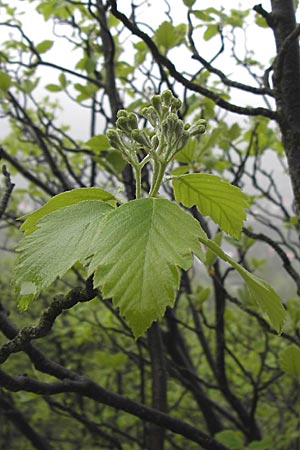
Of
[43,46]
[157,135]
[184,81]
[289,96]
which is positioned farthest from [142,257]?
[43,46]

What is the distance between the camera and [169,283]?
1.69ft

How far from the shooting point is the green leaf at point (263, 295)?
62cm

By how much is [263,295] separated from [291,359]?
1.86ft

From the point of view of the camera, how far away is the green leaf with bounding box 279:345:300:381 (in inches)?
43.2

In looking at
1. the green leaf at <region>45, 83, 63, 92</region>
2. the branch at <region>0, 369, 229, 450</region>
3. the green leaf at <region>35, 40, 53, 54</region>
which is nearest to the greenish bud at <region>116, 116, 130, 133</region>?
the branch at <region>0, 369, 229, 450</region>

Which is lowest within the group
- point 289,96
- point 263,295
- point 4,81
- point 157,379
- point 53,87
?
point 157,379

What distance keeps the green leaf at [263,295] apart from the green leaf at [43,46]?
1914 millimetres

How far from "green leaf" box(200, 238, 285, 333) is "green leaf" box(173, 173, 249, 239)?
139 millimetres

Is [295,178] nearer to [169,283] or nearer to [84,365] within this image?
[169,283]

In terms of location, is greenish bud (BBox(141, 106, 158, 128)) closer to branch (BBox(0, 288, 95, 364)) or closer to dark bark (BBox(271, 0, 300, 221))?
branch (BBox(0, 288, 95, 364))

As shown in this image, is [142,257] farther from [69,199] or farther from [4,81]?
[4,81]

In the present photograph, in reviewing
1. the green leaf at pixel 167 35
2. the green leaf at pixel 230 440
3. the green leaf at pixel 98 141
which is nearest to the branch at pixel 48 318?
the green leaf at pixel 98 141

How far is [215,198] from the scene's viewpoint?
2.51 feet

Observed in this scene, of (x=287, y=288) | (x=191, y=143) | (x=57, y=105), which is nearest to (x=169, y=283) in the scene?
(x=191, y=143)
